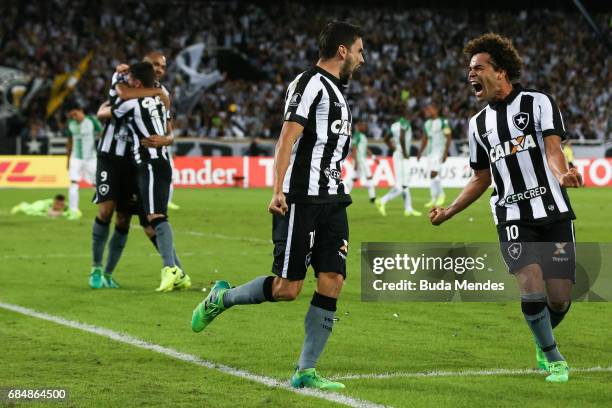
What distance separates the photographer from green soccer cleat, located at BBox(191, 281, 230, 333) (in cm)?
720

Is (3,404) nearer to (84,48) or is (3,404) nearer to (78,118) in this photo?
(78,118)

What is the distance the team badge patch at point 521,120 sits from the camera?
21.9ft

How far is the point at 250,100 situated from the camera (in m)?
41.5

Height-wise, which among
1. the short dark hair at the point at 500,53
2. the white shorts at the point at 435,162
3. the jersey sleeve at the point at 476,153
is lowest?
the jersey sleeve at the point at 476,153

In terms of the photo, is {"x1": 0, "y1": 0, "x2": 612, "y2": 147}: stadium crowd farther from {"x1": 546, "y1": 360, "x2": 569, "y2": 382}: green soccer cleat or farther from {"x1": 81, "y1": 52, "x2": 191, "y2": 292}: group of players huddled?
{"x1": 546, "y1": 360, "x2": 569, "y2": 382}: green soccer cleat

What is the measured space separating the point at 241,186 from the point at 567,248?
94.8ft

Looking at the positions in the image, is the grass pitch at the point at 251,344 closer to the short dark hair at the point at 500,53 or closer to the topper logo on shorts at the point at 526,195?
the topper logo on shorts at the point at 526,195

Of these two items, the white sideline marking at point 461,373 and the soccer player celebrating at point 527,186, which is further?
the white sideline marking at point 461,373

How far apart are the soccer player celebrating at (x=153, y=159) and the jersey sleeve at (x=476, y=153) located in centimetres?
453

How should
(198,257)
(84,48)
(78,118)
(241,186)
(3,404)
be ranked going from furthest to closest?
(84,48)
(241,186)
(78,118)
(198,257)
(3,404)

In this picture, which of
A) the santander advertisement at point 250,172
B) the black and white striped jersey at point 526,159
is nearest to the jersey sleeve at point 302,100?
the black and white striped jersey at point 526,159

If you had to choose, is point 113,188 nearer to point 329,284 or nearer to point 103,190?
point 103,190

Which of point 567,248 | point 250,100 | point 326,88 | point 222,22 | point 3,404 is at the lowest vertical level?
point 3,404

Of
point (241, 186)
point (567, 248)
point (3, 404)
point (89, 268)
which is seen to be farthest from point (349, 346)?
point (241, 186)
